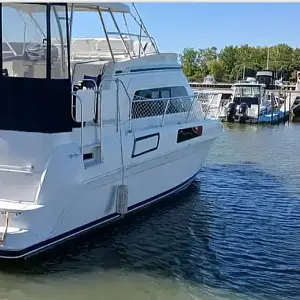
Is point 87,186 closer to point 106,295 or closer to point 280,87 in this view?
point 106,295

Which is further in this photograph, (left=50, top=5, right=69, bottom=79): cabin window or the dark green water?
(left=50, top=5, right=69, bottom=79): cabin window

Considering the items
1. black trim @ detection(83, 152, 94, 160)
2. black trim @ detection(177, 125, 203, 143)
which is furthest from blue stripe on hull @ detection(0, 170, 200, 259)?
black trim @ detection(177, 125, 203, 143)

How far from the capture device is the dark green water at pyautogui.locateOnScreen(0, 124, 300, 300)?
6.89 metres

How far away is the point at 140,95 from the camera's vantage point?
1043 centimetres

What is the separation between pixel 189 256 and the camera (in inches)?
320

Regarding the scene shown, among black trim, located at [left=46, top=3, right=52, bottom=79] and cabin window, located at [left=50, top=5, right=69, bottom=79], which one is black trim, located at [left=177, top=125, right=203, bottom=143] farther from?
black trim, located at [left=46, top=3, right=52, bottom=79]

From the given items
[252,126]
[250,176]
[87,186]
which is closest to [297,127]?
[252,126]

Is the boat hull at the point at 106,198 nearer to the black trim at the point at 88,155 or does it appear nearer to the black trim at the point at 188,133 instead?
the black trim at the point at 188,133

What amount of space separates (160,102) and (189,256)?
3.88 metres

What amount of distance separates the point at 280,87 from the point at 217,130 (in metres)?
43.7

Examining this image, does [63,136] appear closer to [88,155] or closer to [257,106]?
[88,155]

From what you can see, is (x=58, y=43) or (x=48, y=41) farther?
(x=58, y=43)

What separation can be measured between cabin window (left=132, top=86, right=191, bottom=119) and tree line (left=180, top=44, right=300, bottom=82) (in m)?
63.3

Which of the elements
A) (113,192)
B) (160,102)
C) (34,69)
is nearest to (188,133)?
(160,102)
